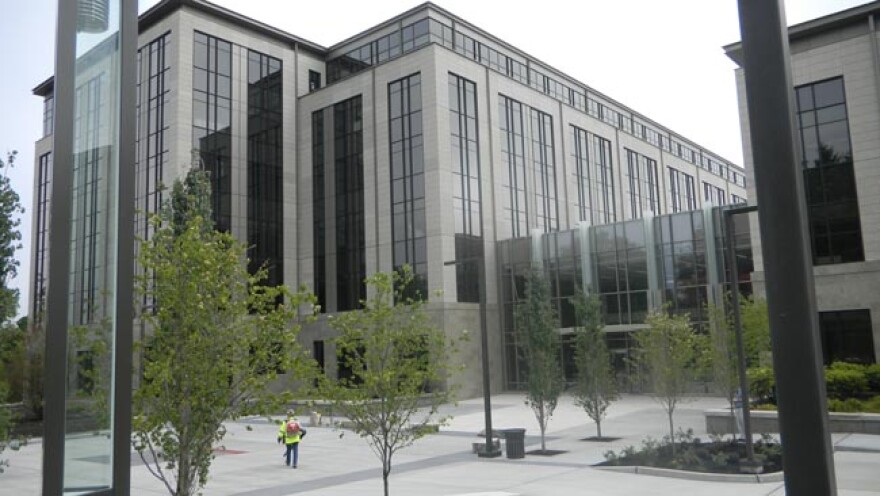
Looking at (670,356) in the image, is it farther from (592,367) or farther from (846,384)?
(846,384)

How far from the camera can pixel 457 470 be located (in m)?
20.3

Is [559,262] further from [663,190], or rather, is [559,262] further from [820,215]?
[663,190]

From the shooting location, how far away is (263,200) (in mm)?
53125

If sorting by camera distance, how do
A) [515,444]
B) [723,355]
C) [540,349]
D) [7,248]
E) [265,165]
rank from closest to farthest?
[7,248]
[515,444]
[723,355]
[540,349]
[265,165]

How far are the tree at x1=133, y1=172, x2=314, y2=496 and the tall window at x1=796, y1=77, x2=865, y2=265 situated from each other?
31857 mm

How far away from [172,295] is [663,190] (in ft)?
225

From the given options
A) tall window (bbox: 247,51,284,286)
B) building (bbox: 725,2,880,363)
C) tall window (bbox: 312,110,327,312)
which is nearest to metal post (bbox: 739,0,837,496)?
building (bbox: 725,2,880,363)

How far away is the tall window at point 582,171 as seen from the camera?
2394 inches

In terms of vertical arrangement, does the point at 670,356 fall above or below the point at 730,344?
below

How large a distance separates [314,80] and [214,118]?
34.5ft

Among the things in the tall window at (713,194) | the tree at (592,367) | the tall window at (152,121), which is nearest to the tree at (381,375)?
the tree at (592,367)

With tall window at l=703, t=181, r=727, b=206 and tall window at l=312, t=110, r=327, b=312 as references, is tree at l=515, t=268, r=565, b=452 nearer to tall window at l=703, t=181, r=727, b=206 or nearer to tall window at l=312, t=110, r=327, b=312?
tall window at l=312, t=110, r=327, b=312

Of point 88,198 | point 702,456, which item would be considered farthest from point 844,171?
point 88,198

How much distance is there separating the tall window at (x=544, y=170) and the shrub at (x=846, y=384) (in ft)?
98.6
